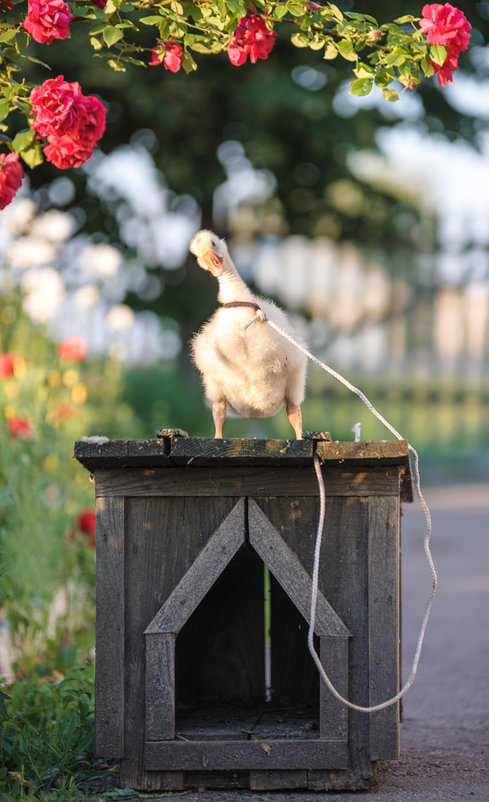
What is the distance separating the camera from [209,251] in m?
2.52

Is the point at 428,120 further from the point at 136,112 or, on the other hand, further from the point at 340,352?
the point at 340,352

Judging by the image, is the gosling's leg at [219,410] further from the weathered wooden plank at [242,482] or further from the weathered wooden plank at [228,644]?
the weathered wooden plank at [228,644]

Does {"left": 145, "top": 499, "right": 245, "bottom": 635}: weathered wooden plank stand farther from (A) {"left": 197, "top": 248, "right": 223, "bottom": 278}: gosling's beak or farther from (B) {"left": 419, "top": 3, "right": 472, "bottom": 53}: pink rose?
(B) {"left": 419, "top": 3, "right": 472, "bottom": 53}: pink rose

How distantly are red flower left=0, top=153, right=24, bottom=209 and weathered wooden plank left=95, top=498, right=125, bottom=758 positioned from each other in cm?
90

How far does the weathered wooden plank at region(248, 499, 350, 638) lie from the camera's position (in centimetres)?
257

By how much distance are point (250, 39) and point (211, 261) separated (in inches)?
26.8

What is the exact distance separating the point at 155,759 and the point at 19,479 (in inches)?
77.3

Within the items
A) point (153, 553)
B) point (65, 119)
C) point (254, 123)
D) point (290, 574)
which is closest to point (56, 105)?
point (65, 119)

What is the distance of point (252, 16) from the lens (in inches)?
105

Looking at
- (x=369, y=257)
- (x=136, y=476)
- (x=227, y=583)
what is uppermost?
(x=369, y=257)

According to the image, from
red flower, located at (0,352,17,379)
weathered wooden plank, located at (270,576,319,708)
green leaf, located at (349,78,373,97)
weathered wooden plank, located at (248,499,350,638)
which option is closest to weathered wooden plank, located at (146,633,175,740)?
weathered wooden plank, located at (248,499,350,638)

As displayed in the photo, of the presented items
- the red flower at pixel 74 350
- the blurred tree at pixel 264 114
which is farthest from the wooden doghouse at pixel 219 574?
the blurred tree at pixel 264 114

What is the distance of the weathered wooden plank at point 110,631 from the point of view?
8.45 ft

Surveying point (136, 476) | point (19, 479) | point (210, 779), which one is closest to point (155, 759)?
point (210, 779)
